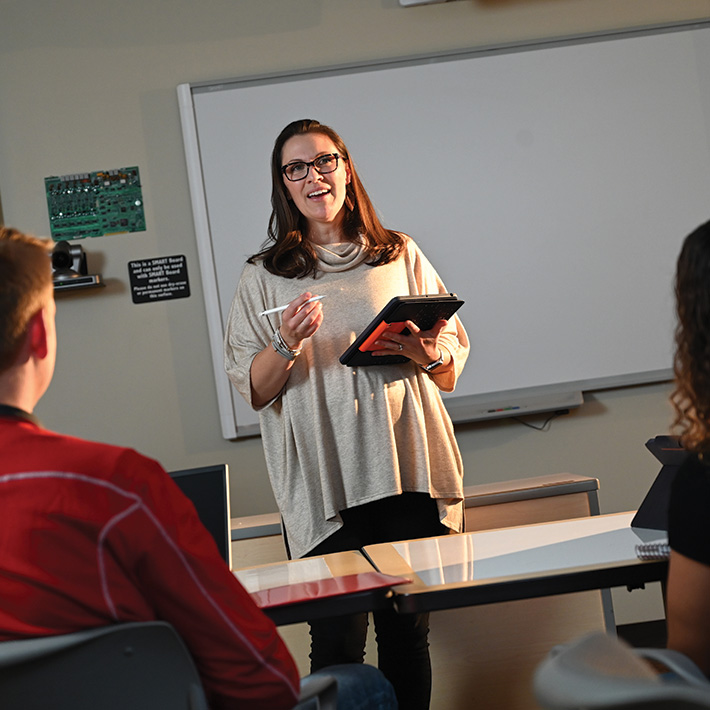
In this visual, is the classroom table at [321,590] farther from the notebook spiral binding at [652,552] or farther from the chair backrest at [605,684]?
the chair backrest at [605,684]

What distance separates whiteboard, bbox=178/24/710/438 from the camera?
3.25m

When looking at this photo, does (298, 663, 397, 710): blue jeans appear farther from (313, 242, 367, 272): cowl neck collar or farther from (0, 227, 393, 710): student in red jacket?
(313, 242, 367, 272): cowl neck collar

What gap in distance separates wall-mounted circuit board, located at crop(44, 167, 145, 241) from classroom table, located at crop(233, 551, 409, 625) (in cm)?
205

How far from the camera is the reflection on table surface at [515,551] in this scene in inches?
52.9

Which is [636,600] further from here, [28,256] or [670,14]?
[28,256]

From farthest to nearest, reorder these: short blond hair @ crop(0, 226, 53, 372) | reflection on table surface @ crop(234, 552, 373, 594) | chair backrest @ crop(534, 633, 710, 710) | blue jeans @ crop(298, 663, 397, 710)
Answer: reflection on table surface @ crop(234, 552, 373, 594) < blue jeans @ crop(298, 663, 397, 710) < short blond hair @ crop(0, 226, 53, 372) < chair backrest @ crop(534, 633, 710, 710)

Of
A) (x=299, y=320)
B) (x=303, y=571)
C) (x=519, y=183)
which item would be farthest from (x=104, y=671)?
(x=519, y=183)

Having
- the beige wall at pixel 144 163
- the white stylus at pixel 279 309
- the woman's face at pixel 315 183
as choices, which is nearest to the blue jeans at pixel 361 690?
the white stylus at pixel 279 309

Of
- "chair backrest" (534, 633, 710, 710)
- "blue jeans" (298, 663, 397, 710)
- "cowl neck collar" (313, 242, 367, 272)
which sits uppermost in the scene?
"cowl neck collar" (313, 242, 367, 272)

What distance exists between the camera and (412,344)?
1.85 metres

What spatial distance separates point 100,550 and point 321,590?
51cm

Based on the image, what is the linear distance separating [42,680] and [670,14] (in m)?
3.52

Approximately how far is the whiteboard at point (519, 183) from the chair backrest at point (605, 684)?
248cm

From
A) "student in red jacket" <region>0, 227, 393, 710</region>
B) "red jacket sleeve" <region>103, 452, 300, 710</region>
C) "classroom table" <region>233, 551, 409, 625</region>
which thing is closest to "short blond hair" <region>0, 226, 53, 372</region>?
"student in red jacket" <region>0, 227, 393, 710</region>
